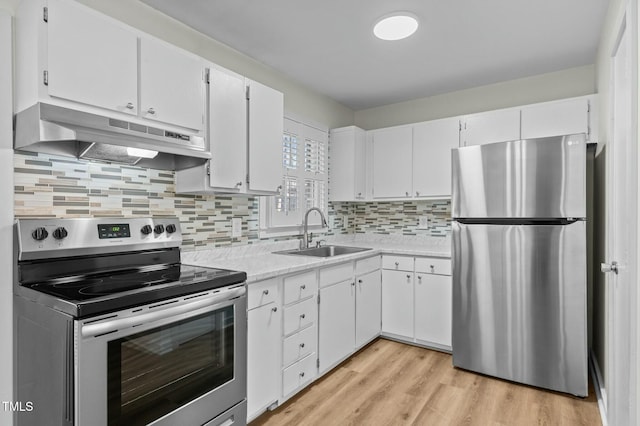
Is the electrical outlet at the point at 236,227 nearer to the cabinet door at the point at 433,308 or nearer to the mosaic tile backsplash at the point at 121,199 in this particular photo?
the mosaic tile backsplash at the point at 121,199

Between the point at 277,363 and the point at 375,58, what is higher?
the point at 375,58

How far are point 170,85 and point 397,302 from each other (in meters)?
2.60

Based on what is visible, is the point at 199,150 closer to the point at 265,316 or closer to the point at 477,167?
the point at 265,316

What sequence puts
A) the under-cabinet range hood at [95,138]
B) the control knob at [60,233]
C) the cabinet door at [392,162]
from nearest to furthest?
the under-cabinet range hood at [95,138]
the control knob at [60,233]
the cabinet door at [392,162]

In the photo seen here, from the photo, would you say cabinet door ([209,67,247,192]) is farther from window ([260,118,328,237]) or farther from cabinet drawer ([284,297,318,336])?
cabinet drawer ([284,297,318,336])

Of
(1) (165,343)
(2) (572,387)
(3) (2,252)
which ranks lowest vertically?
(2) (572,387)

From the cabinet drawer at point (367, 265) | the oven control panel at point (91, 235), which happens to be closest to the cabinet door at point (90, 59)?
the oven control panel at point (91, 235)

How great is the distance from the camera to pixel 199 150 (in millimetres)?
1917

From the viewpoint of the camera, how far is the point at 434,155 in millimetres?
3453

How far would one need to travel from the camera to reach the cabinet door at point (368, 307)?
10.1ft

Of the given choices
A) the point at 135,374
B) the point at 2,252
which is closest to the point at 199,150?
the point at 2,252

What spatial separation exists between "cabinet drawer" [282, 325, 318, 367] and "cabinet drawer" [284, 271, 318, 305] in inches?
9.6

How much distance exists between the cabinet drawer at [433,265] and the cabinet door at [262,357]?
5.01ft

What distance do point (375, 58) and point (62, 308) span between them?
8.67 feet
